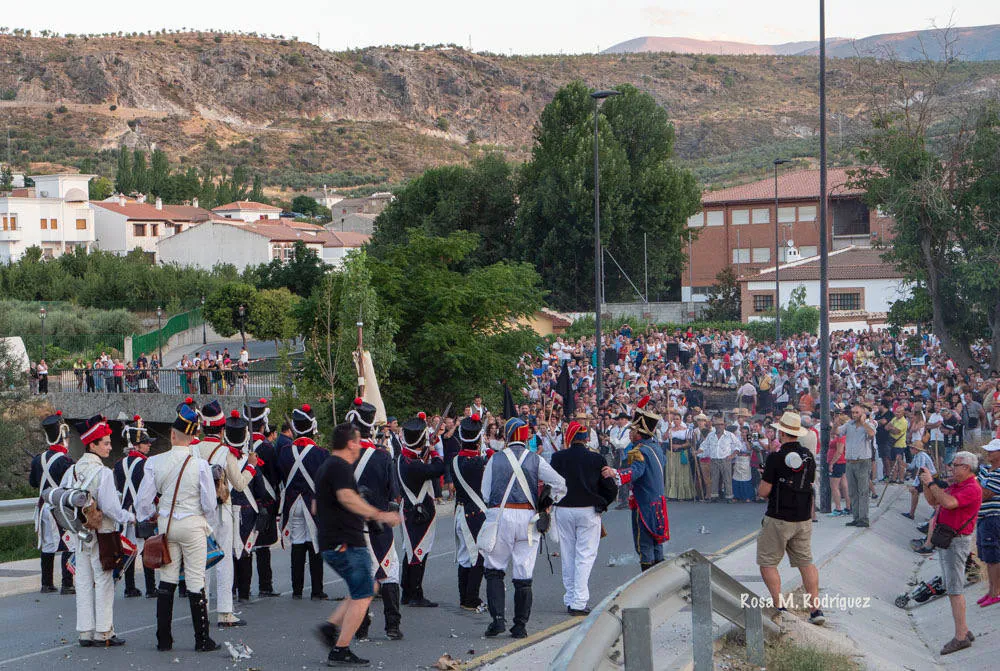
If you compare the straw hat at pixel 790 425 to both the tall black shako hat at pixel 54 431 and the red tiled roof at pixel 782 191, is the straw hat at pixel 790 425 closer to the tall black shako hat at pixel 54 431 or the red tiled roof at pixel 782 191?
Answer: the tall black shako hat at pixel 54 431

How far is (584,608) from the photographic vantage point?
986 centimetres

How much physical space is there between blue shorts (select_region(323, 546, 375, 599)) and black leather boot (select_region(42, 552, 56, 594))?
196 inches

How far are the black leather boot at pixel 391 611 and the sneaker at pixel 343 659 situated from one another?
838mm

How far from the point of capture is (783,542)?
352 inches

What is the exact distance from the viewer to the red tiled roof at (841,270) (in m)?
55.8

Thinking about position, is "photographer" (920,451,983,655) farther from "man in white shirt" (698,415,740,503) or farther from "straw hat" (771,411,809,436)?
"man in white shirt" (698,415,740,503)

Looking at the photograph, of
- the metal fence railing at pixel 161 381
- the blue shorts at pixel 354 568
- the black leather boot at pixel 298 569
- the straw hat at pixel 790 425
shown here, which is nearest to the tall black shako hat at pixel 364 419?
the blue shorts at pixel 354 568

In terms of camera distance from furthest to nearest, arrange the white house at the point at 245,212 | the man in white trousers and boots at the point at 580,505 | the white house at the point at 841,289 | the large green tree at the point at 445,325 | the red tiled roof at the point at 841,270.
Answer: the white house at the point at 245,212 < the red tiled roof at the point at 841,270 < the white house at the point at 841,289 < the large green tree at the point at 445,325 < the man in white trousers and boots at the point at 580,505

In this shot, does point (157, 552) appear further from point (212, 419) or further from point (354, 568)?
point (354, 568)

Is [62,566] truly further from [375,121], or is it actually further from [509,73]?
[509,73]

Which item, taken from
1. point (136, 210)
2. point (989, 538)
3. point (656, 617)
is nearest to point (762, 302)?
point (989, 538)

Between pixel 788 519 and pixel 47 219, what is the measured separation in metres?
83.5

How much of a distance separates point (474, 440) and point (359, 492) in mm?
1675

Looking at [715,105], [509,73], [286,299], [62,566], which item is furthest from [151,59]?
[62,566]
